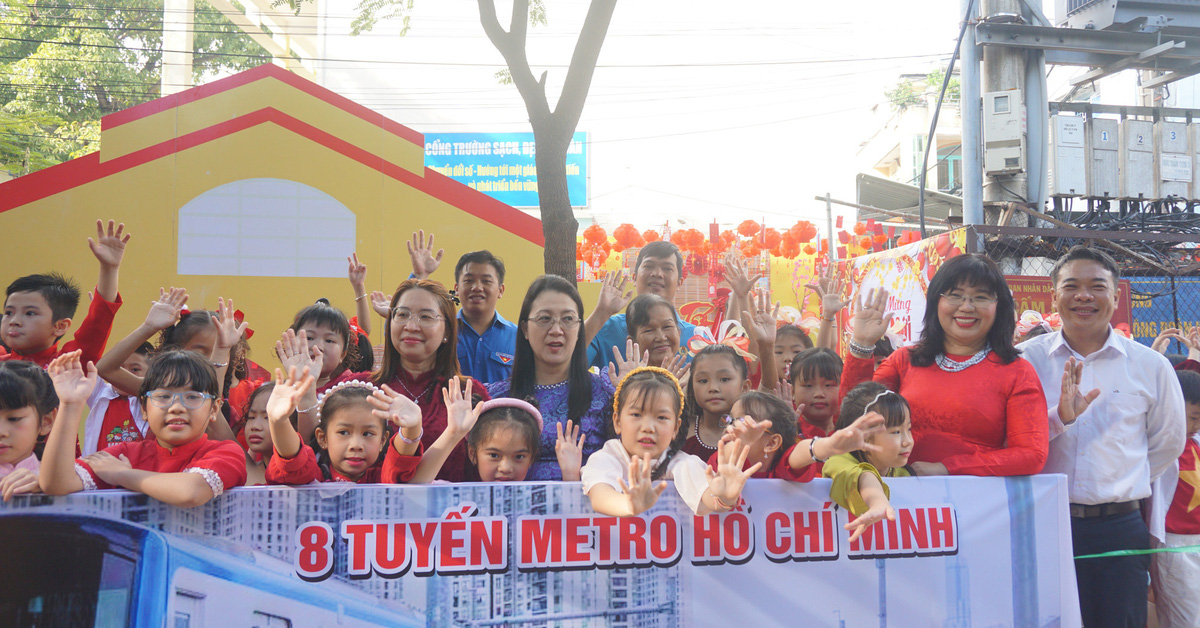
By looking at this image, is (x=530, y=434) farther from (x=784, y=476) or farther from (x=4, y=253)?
(x=4, y=253)

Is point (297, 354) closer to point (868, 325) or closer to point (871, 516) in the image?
point (871, 516)

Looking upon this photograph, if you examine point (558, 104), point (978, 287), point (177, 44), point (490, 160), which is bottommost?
point (978, 287)

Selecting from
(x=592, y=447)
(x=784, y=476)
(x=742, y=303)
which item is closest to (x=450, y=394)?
(x=592, y=447)

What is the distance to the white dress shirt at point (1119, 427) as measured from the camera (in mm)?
3078

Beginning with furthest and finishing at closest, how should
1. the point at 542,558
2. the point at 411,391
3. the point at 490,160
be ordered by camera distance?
the point at 490,160 → the point at 411,391 → the point at 542,558

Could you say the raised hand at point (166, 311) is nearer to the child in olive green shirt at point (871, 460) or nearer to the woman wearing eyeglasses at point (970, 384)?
the child in olive green shirt at point (871, 460)

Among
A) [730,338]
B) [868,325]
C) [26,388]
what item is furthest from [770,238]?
[26,388]

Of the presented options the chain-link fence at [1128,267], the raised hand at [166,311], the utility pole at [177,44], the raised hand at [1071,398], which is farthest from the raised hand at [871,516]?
the utility pole at [177,44]

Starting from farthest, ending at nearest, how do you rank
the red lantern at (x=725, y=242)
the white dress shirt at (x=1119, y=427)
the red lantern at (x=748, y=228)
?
1. the red lantern at (x=725, y=242)
2. the red lantern at (x=748, y=228)
3. the white dress shirt at (x=1119, y=427)

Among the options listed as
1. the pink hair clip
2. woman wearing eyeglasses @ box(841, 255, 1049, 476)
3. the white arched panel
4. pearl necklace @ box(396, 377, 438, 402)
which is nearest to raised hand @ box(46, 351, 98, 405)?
pearl necklace @ box(396, 377, 438, 402)

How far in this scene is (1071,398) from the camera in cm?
308

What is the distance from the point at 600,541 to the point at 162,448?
4.89 feet

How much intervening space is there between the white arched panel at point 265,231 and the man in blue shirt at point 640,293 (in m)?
4.32

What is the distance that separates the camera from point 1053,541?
113 inches
